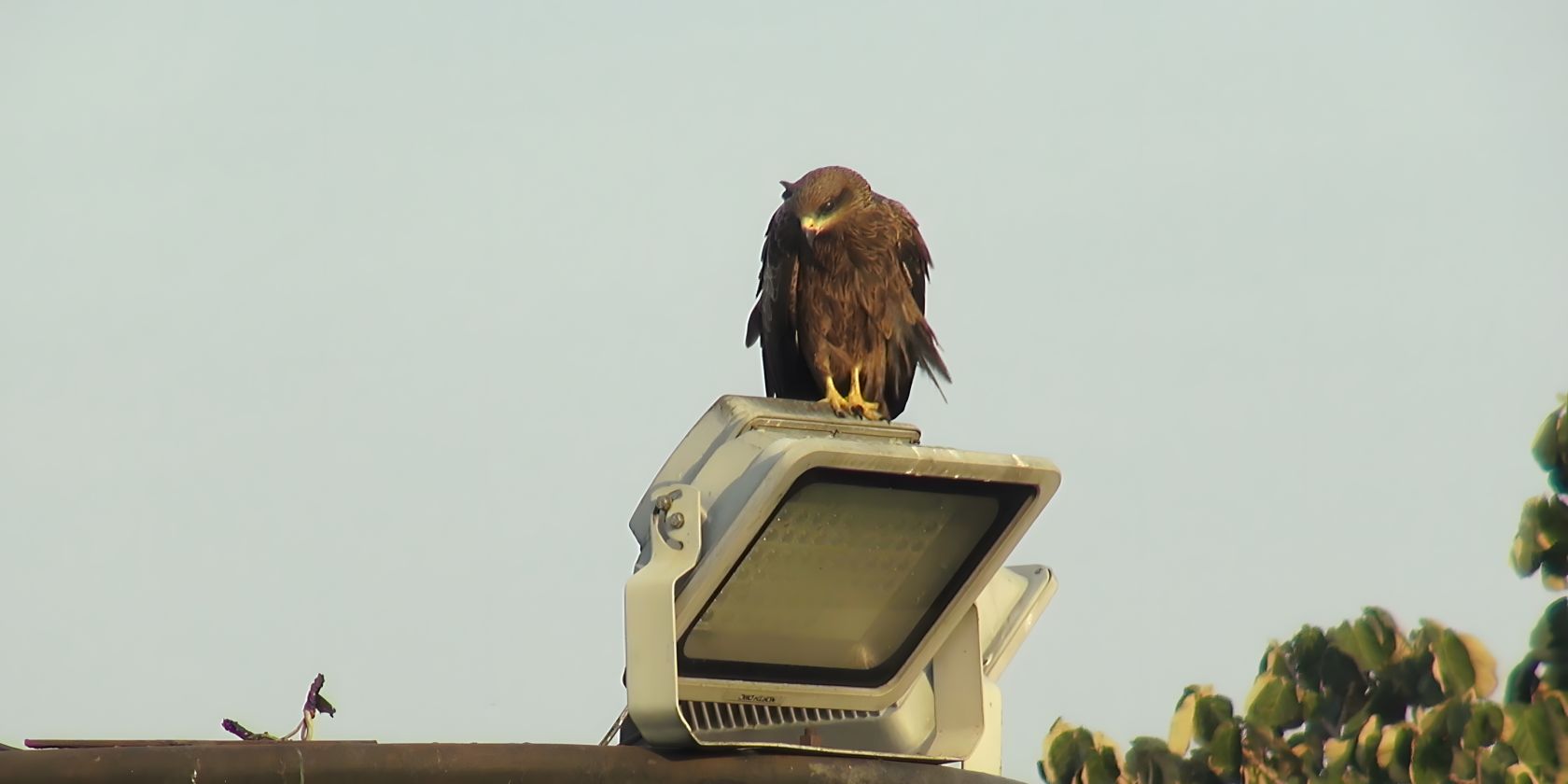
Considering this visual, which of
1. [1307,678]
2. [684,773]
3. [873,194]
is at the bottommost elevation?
[1307,678]

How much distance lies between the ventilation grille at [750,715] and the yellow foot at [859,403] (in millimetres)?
2938

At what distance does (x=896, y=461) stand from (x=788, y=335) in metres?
4.60

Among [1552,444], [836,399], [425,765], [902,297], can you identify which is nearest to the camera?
[425,765]

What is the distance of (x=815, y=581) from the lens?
9.25 ft

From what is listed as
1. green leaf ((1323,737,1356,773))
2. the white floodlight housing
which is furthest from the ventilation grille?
green leaf ((1323,737,1356,773))

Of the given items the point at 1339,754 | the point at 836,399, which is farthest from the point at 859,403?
the point at 1339,754

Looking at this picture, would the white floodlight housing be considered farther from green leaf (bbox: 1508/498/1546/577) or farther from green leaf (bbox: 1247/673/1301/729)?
green leaf (bbox: 1247/673/1301/729)

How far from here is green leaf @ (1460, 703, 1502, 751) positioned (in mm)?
11219

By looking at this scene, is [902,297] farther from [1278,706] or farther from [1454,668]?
[1278,706]

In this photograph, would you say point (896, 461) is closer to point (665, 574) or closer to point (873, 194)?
point (665, 574)

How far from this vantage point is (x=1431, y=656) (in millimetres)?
12094

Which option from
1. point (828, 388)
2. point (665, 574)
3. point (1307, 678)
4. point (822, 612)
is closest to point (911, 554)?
point (822, 612)

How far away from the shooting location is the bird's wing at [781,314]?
7262 mm

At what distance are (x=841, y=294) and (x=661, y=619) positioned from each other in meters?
4.55
